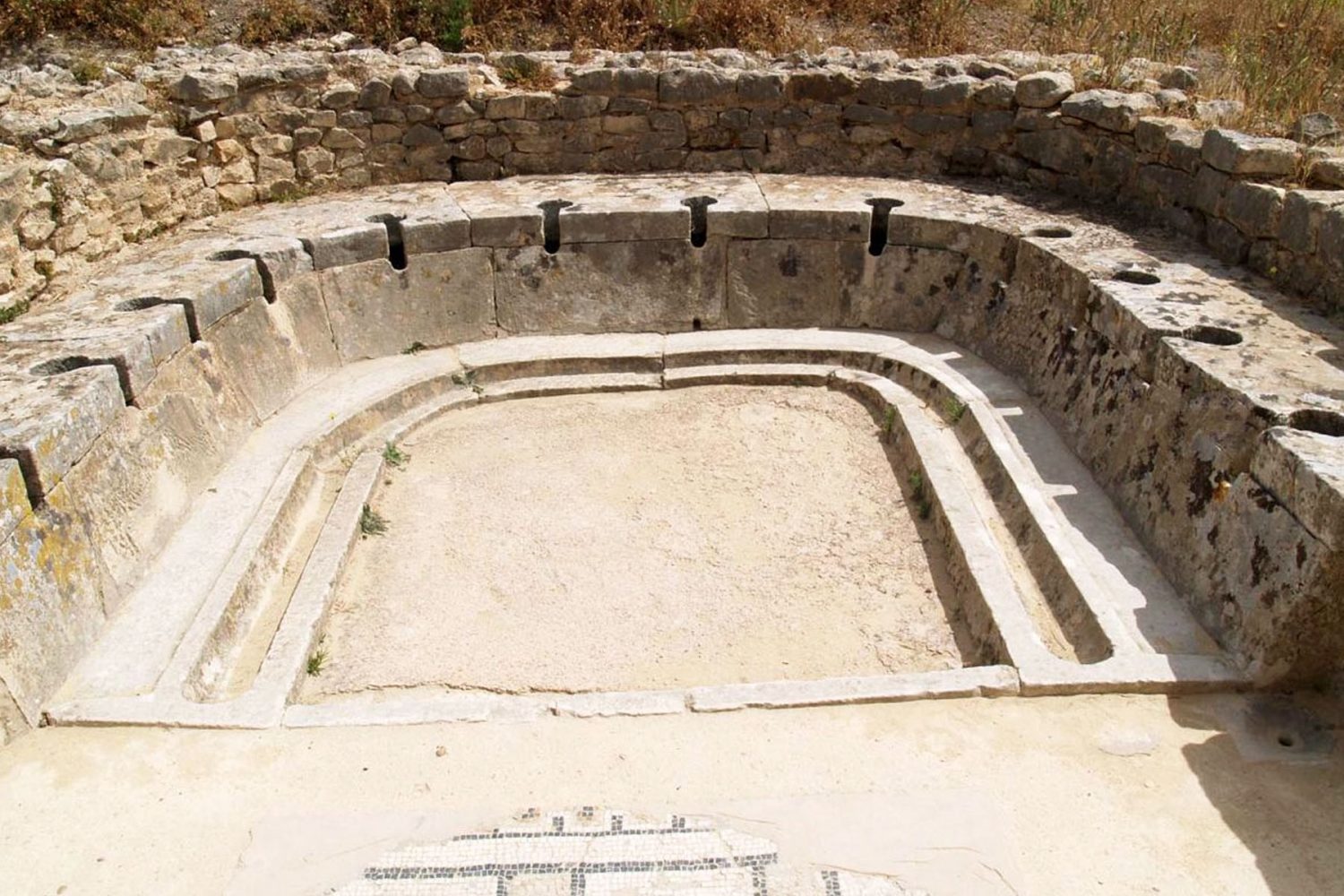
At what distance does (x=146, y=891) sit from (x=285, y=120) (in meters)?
6.52

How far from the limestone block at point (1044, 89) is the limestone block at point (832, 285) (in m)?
1.66

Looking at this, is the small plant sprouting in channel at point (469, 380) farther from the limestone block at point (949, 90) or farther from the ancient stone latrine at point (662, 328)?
the limestone block at point (949, 90)

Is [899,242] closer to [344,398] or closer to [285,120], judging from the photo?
[344,398]

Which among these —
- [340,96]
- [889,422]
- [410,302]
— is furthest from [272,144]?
[889,422]

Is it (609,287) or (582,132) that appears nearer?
(609,287)

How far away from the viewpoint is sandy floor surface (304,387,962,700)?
493 cm

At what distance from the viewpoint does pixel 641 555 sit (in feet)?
18.9

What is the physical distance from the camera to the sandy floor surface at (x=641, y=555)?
→ 4.93 m

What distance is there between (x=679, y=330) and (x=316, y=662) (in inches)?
164

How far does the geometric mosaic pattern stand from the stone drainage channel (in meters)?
0.62

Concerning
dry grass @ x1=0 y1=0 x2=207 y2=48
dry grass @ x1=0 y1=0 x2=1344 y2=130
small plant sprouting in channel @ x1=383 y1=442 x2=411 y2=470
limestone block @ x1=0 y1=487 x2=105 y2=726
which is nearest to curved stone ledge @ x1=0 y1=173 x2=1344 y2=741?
limestone block @ x1=0 y1=487 x2=105 y2=726

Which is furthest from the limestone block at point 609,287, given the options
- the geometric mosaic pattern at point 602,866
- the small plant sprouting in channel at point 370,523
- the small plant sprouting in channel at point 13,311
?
the geometric mosaic pattern at point 602,866

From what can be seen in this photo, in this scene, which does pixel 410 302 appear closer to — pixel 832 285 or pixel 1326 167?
pixel 832 285

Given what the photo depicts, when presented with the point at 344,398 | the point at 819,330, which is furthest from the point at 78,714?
the point at 819,330
